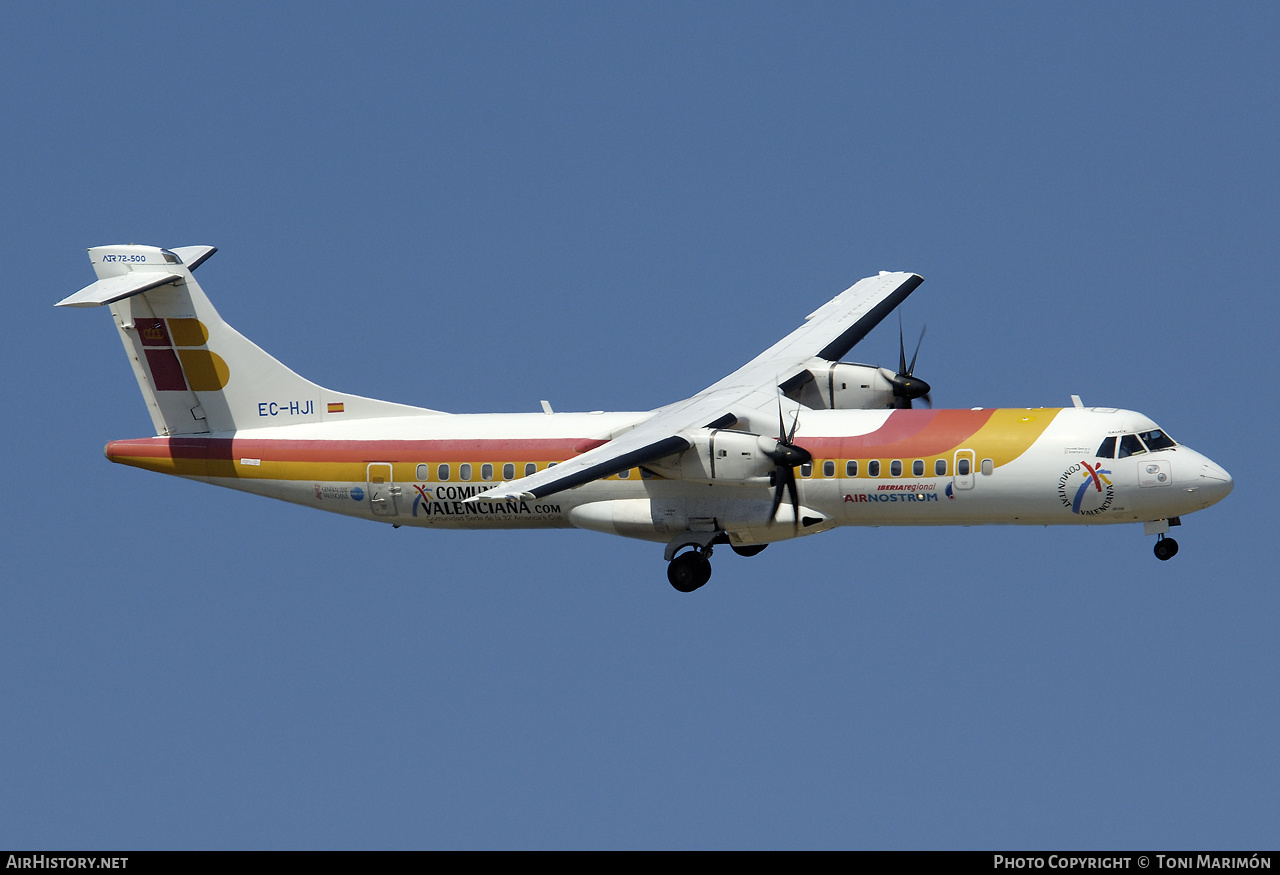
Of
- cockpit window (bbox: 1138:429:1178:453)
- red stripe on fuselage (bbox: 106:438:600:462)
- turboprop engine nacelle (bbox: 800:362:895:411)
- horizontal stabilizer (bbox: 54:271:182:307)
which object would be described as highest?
horizontal stabilizer (bbox: 54:271:182:307)

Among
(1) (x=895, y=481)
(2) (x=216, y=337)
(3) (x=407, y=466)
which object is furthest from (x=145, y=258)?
(1) (x=895, y=481)

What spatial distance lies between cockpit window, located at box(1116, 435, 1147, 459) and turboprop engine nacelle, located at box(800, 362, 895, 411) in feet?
16.6

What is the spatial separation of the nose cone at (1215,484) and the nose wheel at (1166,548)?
1.07 meters

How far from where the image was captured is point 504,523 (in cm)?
3159

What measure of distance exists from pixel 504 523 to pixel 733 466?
5.50 metres

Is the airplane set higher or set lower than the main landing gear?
higher

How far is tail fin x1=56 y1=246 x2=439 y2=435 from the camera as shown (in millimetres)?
32375

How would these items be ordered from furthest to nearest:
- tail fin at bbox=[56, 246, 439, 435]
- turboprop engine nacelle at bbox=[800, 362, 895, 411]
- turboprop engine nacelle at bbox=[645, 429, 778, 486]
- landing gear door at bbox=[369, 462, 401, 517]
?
turboprop engine nacelle at bbox=[800, 362, 895, 411] < tail fin at bbox=[56, 246, 439, 435] < landing gear door at bbox=[369, 462, 401, 517] < turboprop engine nacelle at bbox=[645, 429, 778, 486]

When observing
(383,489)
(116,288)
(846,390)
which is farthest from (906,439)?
(116,288)

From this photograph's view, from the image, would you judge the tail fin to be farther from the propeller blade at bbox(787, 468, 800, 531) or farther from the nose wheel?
the nose wheel

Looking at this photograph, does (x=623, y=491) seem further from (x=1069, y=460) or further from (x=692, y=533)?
(x=1069, y=460)

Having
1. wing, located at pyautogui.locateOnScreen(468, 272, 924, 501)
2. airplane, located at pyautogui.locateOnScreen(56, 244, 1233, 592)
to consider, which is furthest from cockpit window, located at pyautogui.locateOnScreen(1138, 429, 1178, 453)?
wing, located at pyautogui.locateOnScreen(468, 272, 924, 501)
